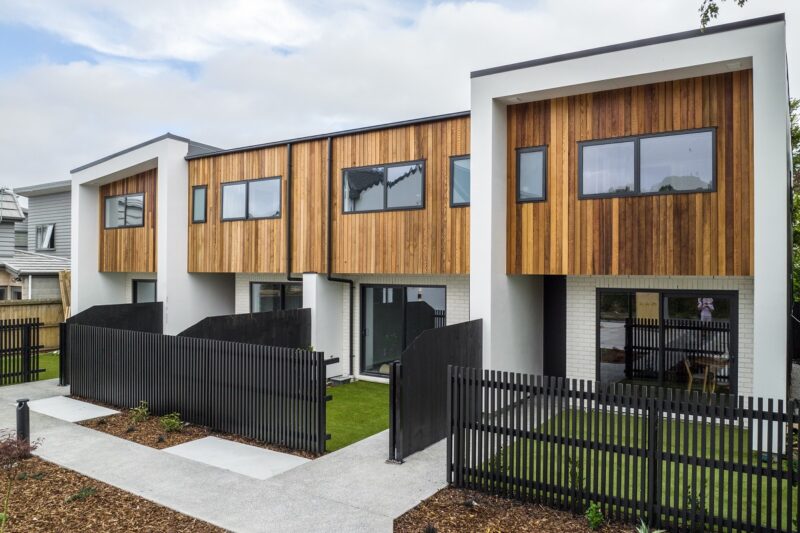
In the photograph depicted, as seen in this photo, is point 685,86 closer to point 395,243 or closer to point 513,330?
point 513,330

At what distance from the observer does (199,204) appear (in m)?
15.6

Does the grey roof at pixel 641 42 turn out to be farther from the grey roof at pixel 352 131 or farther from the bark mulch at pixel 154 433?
the bark mulch at pixel 154 433

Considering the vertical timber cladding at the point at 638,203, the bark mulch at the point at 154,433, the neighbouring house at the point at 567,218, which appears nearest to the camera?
the bark mulch at the point at 154,433

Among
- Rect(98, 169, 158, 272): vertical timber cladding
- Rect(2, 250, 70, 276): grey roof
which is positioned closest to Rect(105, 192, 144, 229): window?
Rect(98, 169, 158, 272): vertical timber cladding

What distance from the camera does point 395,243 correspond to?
39.2 ft

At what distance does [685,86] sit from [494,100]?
125 inches

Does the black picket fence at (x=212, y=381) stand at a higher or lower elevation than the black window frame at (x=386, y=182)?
lower

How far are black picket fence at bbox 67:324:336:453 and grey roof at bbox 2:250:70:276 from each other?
10.1 metres

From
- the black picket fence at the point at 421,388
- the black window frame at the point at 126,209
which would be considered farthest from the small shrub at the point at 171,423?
the black window frame at the point at 126,209

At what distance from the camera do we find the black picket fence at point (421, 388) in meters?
7.42

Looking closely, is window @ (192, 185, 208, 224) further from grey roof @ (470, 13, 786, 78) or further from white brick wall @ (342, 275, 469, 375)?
grey roof @ (470, 13, 786, 78)

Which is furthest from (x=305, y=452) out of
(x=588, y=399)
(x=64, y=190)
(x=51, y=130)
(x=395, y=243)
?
(x=51, y=130)

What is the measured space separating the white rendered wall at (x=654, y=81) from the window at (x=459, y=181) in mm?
903

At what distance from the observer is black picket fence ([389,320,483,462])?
292 inches
